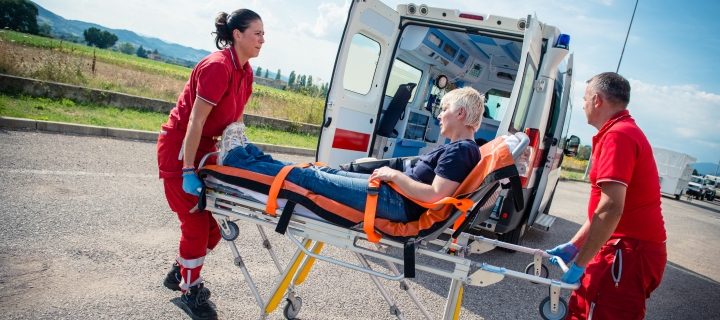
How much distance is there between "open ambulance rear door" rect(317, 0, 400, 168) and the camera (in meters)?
4.67

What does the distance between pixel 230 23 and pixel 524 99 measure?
3.08 metres

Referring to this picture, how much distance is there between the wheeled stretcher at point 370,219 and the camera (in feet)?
7.13

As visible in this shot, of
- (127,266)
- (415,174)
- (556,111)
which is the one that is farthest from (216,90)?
(556,111)

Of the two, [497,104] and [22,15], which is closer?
[497,104]

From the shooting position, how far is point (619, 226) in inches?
87.8

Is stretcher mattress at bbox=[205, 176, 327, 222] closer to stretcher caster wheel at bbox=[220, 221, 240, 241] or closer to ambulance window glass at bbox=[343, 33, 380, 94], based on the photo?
stretcher caster wheel at bbox=[220, 221, 240, 241]

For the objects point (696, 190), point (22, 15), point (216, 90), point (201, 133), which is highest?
point (22, 15)

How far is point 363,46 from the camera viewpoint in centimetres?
496

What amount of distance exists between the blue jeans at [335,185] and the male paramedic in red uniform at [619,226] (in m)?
0.96

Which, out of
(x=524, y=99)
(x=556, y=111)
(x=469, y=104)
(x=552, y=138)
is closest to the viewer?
(x=469, y=104)

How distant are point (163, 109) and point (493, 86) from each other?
8600 mm

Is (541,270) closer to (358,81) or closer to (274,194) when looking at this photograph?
(274,194)

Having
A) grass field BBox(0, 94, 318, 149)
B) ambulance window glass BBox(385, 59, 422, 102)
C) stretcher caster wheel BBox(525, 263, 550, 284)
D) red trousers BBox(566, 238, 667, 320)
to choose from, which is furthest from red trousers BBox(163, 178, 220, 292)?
grass field BBox(0, 94, 318, 149)

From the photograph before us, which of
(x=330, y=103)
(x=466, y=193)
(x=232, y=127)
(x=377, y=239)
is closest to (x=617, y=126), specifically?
(x=466, y=193)
